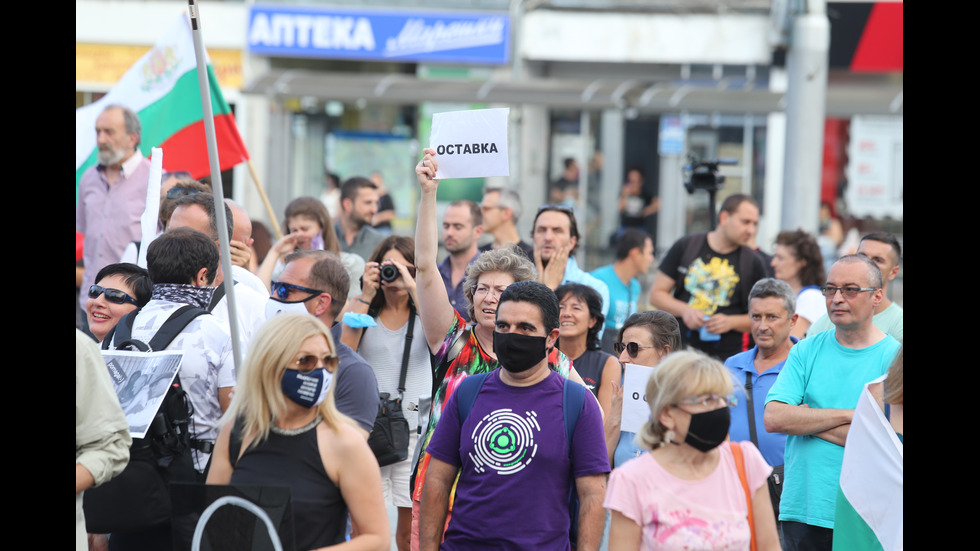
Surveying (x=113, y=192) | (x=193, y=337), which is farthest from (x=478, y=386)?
(x=113, y=192)

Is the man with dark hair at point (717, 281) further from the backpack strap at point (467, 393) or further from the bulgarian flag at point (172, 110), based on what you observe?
the backpack strap at point (467, 393)

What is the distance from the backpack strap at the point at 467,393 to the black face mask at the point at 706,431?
851 mm

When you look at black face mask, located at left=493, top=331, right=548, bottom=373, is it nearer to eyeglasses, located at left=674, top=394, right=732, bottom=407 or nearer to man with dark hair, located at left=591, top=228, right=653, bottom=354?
eyeglasses, located at left=674, top=394, right=732, bottom=407

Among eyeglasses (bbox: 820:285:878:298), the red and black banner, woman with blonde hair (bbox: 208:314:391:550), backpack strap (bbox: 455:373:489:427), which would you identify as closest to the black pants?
eyeglasses (bbox: 820:285:878:298)

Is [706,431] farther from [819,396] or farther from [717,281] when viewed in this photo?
[717,281]

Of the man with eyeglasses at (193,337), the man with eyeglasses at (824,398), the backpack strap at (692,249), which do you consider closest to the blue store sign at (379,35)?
the backpack strap at (692,249)

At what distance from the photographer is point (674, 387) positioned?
3420mm

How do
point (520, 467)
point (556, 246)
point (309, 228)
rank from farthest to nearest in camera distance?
point (309, 228)
point (556, 246)
point (520, 467)

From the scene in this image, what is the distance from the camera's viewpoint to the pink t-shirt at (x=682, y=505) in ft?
10.8

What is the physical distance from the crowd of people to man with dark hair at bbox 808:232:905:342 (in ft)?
0.05

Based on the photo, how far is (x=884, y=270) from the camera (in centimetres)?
611

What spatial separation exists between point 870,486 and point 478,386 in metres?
1.43

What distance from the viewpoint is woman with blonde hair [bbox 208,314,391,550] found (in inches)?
133
